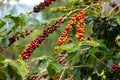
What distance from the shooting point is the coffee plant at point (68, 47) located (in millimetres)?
1259

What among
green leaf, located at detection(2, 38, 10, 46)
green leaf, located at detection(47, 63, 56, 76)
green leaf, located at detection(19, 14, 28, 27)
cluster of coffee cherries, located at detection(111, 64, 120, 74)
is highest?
green leaf, located at detection(19, 14, 28, 27)

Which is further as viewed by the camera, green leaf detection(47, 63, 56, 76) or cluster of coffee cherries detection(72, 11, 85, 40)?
green leaf detection(47, 63, 56, 76)

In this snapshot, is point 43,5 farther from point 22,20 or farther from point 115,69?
point 115,69

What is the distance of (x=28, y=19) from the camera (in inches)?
57.4

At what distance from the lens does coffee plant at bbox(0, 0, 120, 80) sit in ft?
4.13

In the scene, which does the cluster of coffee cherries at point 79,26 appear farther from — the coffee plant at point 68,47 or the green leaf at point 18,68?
the green leaf at point 18,68

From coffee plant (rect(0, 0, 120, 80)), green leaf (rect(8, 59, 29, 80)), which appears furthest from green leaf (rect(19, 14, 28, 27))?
green leaf (rect(8, 59, 29, 80))

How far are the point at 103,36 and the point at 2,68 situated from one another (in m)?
0.56

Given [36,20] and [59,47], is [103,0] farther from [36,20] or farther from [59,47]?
[59,47]

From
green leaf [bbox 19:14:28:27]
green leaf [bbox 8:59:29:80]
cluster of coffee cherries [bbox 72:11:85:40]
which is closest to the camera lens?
cluster of coffee cherries [bbox 72:11:85:40]

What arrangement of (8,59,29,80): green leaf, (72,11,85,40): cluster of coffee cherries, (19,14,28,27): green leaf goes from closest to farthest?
1. (72,11,85,40): cluster of coffee cherries
2. (8,59,29,80): green leaf
3. (19,14,28,27): green leaf

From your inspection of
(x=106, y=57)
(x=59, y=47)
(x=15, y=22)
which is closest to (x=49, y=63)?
(x=59, y=47)

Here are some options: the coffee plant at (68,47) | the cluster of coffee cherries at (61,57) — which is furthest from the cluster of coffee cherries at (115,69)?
the cluster of coffee cherries at (61,57)

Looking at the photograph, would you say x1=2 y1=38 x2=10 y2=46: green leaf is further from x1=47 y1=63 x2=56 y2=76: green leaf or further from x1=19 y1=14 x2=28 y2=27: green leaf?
x1=47 y1=63 x2=56 y2=76: green leaf
